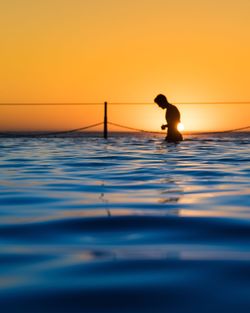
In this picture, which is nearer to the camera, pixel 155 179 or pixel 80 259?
pixel 80 259

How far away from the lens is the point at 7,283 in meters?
1.58

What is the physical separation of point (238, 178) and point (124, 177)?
102 cm

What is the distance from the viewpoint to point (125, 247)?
2.09 meters

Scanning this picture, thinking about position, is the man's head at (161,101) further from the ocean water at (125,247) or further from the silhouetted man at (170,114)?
the ocean water at (125,247)

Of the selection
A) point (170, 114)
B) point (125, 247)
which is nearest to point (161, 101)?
point (170, 114)

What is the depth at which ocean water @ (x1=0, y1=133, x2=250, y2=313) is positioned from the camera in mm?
1446

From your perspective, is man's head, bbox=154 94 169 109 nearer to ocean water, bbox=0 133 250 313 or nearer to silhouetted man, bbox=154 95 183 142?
silhouetted man, bbox=154 95 183 142

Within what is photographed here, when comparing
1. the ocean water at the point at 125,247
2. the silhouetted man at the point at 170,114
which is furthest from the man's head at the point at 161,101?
the ocean water at the point at 125,247

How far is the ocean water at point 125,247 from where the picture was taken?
56.9 inches

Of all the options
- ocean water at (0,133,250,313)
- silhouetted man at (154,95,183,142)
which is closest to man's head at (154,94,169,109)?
silhouetted man at (154,95,183,142)

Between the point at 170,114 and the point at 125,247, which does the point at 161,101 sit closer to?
the point at 170,114

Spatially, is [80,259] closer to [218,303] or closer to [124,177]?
[218,303]

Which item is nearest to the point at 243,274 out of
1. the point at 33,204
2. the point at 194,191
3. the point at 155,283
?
the point at 155,283

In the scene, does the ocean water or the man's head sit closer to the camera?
the ocean water
